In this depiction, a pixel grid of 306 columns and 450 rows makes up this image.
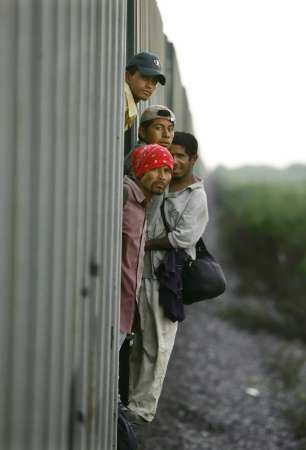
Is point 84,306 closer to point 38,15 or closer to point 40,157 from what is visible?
point 40,157

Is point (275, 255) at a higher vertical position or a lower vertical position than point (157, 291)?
lower

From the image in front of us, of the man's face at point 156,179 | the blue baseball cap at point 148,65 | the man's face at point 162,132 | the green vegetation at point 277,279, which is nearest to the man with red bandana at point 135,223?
the man's face at point 156,179

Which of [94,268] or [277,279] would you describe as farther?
[277,279]

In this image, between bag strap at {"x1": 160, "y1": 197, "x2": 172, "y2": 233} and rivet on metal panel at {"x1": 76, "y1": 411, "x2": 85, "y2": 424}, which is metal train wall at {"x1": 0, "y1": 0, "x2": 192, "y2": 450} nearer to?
rivet on metal panel at {"x1": 76, "y1": 411, "x2": 85, "y2": 424}

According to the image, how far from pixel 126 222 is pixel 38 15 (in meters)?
1.51

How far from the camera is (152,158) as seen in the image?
3.27 meters

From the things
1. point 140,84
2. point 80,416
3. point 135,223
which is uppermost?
point 140,84

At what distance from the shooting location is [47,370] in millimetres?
2150

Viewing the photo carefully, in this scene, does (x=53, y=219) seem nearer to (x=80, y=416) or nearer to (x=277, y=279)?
(x=80, y=416)

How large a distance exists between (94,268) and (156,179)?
86 cm

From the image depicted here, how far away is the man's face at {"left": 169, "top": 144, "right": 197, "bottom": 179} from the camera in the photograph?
3.70 metres

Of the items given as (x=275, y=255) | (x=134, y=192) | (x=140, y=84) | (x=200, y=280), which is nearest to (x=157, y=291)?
(x=200, y=280)

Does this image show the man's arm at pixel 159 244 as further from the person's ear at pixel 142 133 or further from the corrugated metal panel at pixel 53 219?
the corrugated metal panel at pixel 53 219

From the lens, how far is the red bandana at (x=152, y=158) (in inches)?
129
